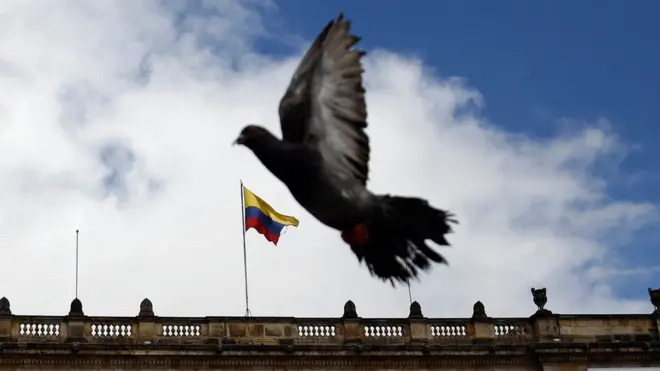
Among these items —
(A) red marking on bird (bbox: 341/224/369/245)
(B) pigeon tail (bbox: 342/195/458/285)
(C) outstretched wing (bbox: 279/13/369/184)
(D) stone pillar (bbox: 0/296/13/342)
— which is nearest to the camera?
(B) pigeon tail (bbox: 342/195/458/285)

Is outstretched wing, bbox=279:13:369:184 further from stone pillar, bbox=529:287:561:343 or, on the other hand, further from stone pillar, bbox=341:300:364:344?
stone pillar, bbox=529:287:561:343

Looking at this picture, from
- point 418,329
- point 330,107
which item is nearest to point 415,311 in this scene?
point 418,329

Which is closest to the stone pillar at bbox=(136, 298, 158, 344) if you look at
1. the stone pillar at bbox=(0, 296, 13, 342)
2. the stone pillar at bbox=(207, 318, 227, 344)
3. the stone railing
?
the stone railing

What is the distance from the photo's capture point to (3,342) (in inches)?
1369

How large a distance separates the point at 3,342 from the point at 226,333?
251 inches

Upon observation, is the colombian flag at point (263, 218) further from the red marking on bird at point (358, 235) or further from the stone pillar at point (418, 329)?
the red marking on bird at point (358, 235)

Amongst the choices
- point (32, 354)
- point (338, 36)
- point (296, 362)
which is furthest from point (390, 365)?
point (338, 36)

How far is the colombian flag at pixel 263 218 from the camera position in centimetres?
3725

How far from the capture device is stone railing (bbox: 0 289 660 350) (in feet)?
116

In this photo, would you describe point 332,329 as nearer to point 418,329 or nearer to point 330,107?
point 418,329

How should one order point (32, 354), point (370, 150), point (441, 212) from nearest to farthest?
point (441, 212) < point (370, 150) < point (32, 354)

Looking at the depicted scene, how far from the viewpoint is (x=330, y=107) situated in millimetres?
5586

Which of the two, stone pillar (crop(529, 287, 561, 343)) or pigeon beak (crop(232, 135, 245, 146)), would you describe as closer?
pigeon beak (crop(232, 135, 245, 146))

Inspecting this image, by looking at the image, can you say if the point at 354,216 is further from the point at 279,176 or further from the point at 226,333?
the point at 226,333
